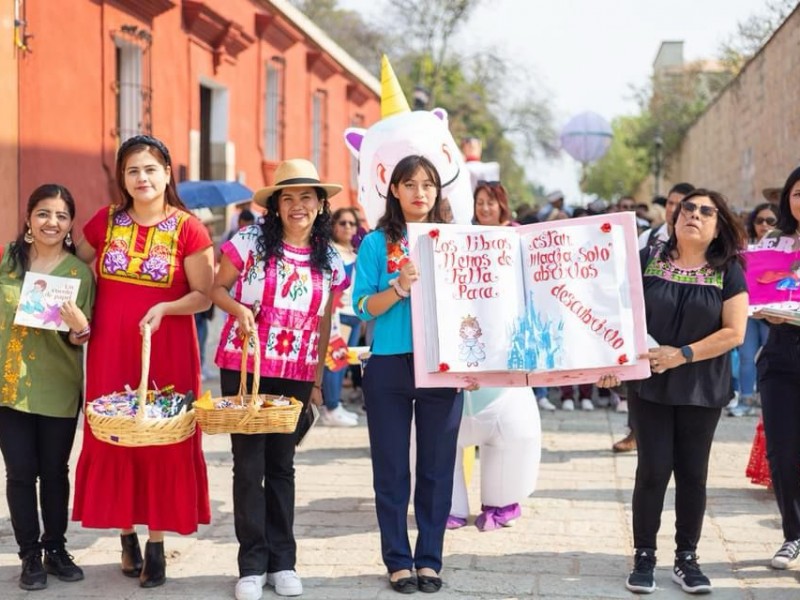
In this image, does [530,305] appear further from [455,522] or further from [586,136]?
[586,136]

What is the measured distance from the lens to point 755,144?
18.0 m

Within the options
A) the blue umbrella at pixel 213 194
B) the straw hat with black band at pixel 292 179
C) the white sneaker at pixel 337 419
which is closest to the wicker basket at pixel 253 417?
the straw hat with black band at pixel 292 179

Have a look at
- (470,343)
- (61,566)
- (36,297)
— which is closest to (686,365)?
(470,343)

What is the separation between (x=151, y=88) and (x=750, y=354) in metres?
7.64

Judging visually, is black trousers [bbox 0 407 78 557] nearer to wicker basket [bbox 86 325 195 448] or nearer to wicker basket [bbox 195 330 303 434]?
wicker basket [bbox 86 325 195 448]

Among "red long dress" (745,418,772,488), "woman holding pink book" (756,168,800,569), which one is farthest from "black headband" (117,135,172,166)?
"red long dress" (745,418,772,488)

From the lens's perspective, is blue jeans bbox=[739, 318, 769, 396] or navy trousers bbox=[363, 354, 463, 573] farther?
blue jeans bbox=[739, 318, 769, 396]

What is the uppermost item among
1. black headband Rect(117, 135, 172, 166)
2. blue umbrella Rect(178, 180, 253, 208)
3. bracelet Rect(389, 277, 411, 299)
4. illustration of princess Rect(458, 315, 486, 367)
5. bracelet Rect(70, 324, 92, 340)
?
blue umbrella Rect(178, 180, 253, 208)

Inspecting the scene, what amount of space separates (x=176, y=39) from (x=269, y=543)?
34.1ft

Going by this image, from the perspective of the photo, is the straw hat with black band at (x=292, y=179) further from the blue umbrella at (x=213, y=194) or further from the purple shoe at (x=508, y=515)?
the blue umbrella at (x=213, y=194)

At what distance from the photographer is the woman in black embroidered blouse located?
4.59m

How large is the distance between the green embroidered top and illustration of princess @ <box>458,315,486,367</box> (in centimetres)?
164

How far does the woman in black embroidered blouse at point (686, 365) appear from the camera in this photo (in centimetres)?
459

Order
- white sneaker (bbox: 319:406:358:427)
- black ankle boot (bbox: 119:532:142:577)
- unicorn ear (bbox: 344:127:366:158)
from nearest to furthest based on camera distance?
1. black ankle boot (bbox: 119:532:142:577)
2. unicorn ear (bbox: 344:127:366:158)
3. white sneaker (bbox: 319:406:358:427)
